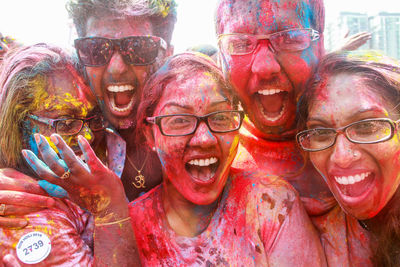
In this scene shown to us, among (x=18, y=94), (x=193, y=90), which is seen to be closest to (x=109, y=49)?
(x=18, y=94)

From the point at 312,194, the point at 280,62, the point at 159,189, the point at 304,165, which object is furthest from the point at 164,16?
the point at 312,194

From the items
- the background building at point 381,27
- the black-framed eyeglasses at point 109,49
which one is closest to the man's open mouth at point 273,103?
the black-framed eyeglasses at point 109,49

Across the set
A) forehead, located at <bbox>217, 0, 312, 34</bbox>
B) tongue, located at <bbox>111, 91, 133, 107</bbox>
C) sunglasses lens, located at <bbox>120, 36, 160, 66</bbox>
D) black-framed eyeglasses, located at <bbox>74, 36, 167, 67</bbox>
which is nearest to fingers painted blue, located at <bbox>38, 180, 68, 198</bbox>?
tongue, located at <bbox>111, 91, 133, 107</bbox>

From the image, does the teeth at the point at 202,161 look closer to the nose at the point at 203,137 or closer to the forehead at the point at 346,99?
the nose at the point at 203,137

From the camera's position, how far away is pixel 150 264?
198 centimetres

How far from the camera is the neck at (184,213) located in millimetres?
2061

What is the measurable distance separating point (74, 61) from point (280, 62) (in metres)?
1.62

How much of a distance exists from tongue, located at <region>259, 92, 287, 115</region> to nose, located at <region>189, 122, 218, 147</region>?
2.09ft

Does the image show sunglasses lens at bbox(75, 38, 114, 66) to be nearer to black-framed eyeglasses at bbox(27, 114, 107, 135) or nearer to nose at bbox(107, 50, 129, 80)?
nose at bbox(107, 50, 129, 80)

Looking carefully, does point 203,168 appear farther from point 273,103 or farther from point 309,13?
point 309,13

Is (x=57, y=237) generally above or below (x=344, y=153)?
below

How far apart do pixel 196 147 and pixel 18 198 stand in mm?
1095

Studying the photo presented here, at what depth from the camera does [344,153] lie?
1.78 meters

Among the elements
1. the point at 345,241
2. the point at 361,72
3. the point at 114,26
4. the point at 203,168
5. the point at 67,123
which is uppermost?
the point at 114,26
